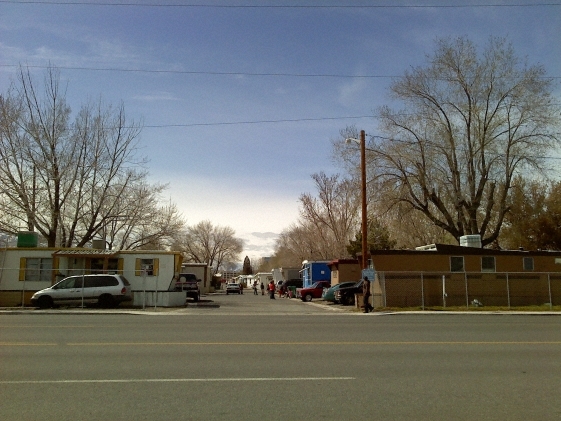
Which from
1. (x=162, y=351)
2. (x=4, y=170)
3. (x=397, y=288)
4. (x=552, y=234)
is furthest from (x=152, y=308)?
(x=552, y=234)

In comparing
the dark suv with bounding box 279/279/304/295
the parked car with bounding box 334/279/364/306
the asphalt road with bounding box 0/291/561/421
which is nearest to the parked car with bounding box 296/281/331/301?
the parked car with bounding box 334/279/364/306

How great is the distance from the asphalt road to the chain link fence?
13771 mm

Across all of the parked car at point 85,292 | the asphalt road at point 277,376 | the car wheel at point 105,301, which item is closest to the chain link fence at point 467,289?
the parked car at point 85,292

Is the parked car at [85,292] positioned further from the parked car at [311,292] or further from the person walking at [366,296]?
the parked car at [311,292]

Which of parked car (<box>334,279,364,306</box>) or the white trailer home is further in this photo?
parked car (<box>334,279,364,306</box>)

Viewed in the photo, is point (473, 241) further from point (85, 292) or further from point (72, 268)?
point (72, 268)

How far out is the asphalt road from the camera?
6789mm

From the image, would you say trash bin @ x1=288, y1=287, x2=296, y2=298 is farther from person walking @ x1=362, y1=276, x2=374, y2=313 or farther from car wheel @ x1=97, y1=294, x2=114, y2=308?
car wheel @ x1=97, y1=294, x2=114, y2=308

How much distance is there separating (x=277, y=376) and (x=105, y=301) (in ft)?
67.7

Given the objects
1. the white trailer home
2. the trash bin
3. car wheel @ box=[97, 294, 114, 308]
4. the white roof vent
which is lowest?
the trash bin

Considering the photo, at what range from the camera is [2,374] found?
8.91 metres

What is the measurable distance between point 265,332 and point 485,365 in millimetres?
6813

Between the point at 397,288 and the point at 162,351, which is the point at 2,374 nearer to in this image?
the point at 162,351

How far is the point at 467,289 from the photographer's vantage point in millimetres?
29141
